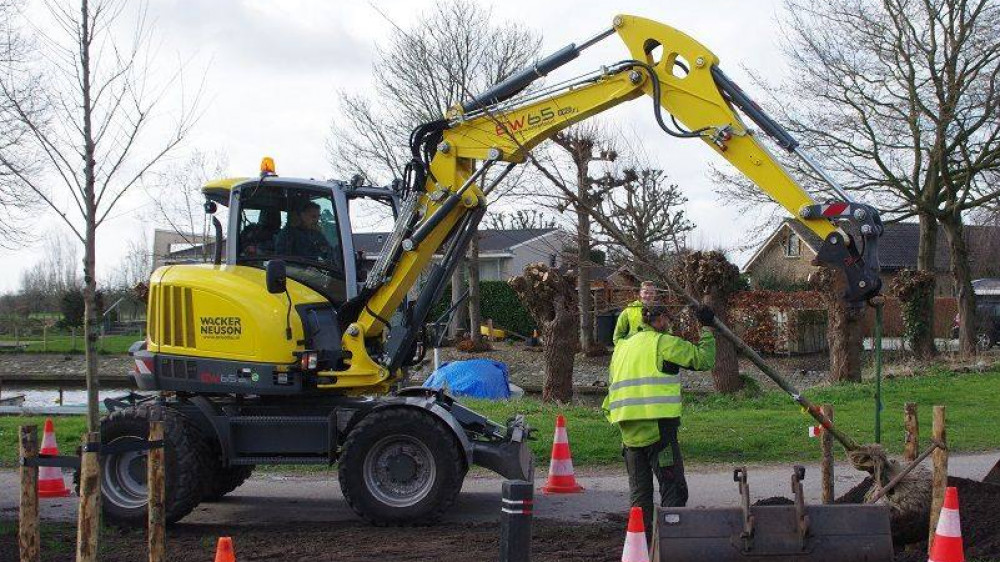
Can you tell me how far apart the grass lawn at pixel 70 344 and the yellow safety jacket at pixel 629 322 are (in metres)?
32.8

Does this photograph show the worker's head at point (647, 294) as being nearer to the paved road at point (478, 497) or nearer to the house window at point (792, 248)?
the paved road at point (478, 497)

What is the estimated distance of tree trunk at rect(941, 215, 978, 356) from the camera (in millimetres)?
27484

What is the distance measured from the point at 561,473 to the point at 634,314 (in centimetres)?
333

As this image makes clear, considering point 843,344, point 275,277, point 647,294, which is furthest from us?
point 843,344

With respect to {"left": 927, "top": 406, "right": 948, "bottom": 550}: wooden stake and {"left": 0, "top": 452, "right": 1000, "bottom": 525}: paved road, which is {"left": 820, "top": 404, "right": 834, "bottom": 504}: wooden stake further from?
{"left": 0, "top": 452, "right": 1000, "bottom": 525}: paved road

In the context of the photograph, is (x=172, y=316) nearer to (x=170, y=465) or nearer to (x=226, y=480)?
(x=170, y=465)

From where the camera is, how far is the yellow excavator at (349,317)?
379 inches

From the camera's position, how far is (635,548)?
6590 mm

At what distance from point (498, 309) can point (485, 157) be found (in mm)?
33711

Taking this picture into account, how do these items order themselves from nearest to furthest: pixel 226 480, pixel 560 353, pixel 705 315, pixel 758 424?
pixel 705 315, pixel 226 480, pixel 758 424, pixel 560 353

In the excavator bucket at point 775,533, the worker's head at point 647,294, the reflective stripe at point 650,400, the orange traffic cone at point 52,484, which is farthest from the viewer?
the orange traffic cone at point 52,484

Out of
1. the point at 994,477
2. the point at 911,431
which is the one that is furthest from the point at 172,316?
the point at 994,477

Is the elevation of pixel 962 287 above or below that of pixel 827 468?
above

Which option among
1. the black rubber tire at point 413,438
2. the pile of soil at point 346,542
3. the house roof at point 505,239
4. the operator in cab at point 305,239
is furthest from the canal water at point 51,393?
the house roof at point 505,239
